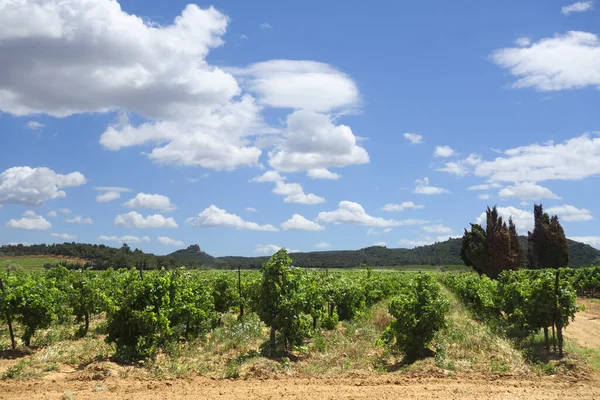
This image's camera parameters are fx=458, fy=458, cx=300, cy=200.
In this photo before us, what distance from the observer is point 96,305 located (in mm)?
21438

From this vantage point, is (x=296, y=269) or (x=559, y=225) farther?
(x=559, y=225)

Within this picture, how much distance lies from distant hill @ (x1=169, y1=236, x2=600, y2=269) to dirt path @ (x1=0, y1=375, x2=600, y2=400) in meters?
86.0

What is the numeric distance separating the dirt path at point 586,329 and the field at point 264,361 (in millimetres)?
125

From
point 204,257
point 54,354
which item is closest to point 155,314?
point 54,354

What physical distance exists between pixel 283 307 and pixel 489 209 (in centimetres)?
5295

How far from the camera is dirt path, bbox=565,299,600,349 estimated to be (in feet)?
62.7

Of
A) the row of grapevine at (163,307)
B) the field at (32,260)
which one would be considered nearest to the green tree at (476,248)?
the row of grapevine at (163,307)

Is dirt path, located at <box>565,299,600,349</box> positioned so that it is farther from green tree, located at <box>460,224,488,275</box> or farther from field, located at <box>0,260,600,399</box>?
green tree, located at <box>460,224,488,275</box>

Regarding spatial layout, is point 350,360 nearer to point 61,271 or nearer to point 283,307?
point 283,307

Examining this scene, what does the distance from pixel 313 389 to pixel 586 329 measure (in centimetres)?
1737

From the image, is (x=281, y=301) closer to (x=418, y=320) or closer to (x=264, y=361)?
(x=264, y=361)

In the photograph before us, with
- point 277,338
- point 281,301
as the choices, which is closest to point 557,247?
point 277,338

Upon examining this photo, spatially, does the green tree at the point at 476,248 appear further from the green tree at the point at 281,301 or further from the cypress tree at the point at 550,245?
the green tree at the point at 281,301

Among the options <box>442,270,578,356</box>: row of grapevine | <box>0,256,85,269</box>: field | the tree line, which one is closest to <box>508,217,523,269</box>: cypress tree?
the tree line
